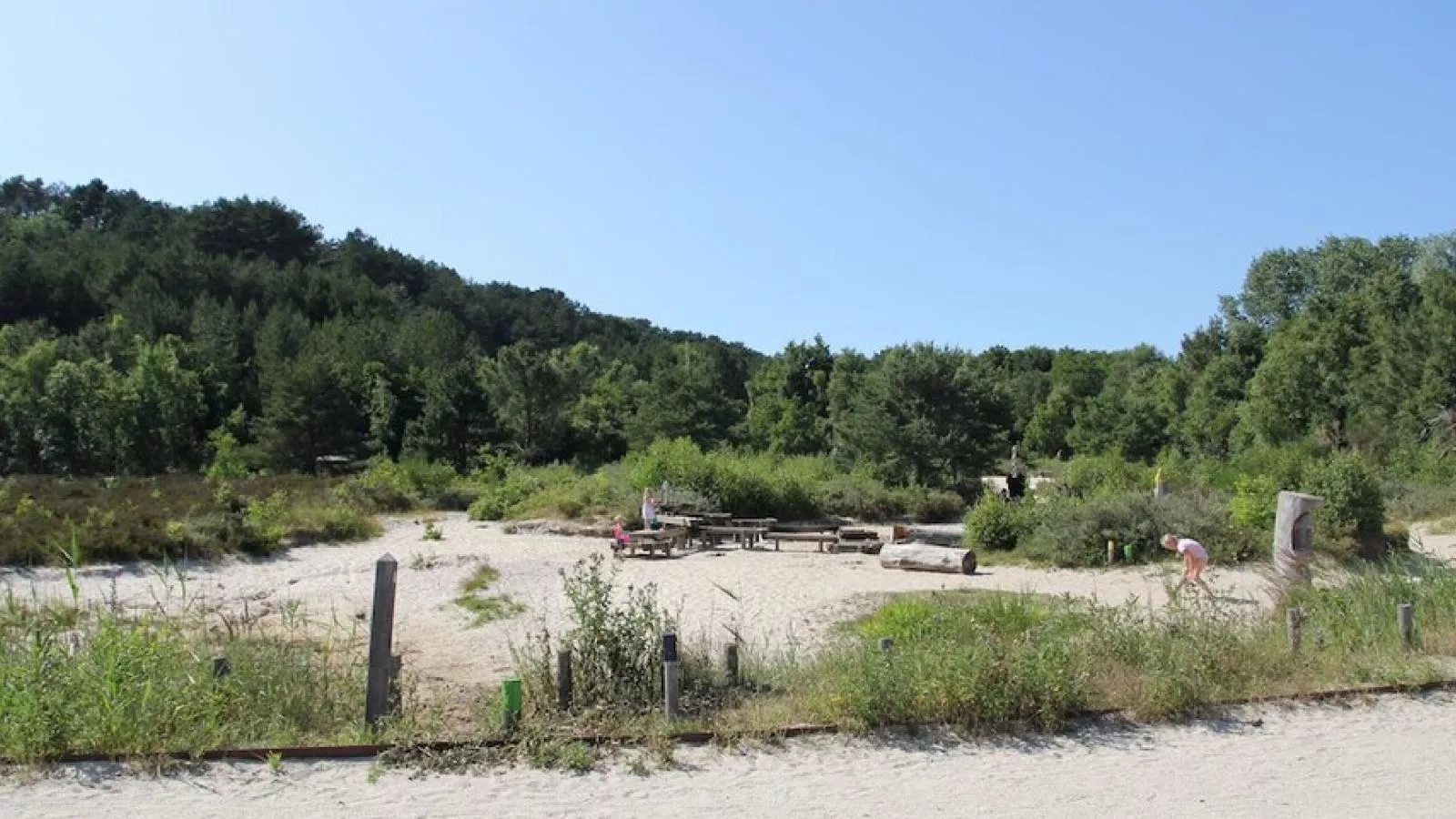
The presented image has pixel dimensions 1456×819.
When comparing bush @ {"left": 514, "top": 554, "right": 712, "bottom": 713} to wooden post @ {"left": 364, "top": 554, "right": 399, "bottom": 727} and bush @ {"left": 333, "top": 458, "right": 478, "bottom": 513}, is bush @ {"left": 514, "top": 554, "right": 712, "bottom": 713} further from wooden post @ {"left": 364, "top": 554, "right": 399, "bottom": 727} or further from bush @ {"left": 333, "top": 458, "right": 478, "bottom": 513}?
bush @ {"left": 333, "top": 458, "right": 478, "bottom": 513}

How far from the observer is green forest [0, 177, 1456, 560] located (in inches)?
1203

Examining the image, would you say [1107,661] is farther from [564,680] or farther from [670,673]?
[564,680]

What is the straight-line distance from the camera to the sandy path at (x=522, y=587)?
11617 millimetres

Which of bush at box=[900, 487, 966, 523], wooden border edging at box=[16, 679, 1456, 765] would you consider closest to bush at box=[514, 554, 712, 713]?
wooden border edging at box=[16, 679, 1456, 765]

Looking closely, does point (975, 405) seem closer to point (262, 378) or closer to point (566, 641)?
point (566, 641)

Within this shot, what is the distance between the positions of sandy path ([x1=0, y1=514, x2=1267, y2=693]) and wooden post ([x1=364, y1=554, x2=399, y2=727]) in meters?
1.96

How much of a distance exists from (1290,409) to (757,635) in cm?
4088

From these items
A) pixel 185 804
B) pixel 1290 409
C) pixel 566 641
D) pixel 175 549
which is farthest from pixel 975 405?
pixel 185 804

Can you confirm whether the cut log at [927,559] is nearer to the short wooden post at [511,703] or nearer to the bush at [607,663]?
the bush at [607,663]

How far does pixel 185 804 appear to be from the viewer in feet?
17.9

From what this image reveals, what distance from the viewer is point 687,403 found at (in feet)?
156

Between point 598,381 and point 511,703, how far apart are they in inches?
2222

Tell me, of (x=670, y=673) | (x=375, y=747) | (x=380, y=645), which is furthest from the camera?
(x=670, y=673)

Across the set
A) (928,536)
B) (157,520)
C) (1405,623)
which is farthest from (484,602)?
(928,536)
